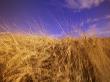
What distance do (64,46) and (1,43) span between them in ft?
1.66

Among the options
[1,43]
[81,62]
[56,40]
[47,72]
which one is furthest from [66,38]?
[1,43]

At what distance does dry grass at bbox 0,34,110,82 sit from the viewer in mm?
1836

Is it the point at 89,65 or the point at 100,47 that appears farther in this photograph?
the point at 100,47

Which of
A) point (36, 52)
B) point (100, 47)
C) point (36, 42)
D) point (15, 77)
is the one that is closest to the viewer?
point (15, 77)

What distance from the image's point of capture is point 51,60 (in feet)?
6.43

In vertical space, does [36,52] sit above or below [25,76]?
above

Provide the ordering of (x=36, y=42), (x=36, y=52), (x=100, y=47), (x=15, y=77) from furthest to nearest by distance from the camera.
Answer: (x=100, y=47)
(x=36, y=42)
(x=36, y=52)
(x=15, y=77)

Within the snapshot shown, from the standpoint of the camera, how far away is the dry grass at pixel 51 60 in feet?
6.02

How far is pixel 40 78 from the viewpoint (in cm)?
187

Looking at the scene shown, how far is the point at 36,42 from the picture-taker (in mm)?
2068

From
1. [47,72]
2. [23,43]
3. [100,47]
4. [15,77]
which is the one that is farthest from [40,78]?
[100,47]

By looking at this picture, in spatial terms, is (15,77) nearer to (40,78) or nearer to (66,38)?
(40,78)

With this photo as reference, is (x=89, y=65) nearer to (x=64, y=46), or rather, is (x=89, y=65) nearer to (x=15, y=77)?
(x=64, y=46)

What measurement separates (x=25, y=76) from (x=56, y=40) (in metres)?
0.49
